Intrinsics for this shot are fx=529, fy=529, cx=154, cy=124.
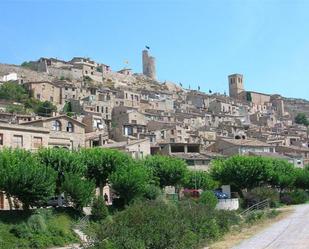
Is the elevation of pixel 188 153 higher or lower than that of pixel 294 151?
higher

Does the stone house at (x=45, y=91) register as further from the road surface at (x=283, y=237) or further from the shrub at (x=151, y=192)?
the road surface at (x=283, y=237)

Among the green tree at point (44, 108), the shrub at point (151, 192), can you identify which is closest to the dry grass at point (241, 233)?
the shrub at point (151, 192)

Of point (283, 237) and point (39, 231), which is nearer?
point (283, 237)

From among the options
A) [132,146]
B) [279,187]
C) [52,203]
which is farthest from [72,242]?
[279,187]

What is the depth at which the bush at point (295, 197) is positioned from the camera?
70.6 m

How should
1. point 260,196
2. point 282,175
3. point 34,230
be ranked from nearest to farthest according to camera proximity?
point 34,230 → point 260,196 → point 282,175

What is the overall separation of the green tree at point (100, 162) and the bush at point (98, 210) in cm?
477

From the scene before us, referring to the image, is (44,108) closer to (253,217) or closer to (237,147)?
(237,147)

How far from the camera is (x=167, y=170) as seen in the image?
2344 inches

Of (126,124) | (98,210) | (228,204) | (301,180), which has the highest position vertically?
(126,124)

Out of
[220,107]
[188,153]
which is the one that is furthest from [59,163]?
[220,107]

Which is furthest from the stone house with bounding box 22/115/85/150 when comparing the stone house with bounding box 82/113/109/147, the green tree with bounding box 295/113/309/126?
the green tree with bounding box 295/113/309/126

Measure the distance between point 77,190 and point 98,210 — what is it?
3008 millimetres

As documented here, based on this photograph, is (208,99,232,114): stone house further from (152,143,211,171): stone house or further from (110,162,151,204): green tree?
(110,162,151,204): green tree
